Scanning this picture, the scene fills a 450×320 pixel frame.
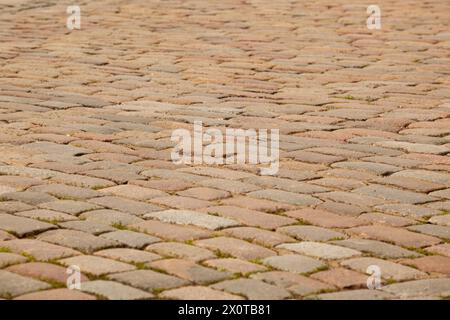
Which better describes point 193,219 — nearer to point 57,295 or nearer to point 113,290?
point 113,290

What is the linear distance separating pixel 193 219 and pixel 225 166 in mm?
1034

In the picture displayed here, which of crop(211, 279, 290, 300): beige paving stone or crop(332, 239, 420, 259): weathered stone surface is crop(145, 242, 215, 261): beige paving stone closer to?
crop(211, 279, 290, 300): beige paving stone

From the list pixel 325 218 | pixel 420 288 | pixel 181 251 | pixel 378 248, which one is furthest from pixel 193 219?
pixel 420 288

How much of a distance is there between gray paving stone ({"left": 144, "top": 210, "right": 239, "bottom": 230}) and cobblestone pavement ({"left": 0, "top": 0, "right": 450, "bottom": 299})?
0.01 meters

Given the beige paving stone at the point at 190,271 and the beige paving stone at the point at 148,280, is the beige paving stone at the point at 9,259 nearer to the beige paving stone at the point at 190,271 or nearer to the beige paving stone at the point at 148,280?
the beige paving stone at the point at 148,280

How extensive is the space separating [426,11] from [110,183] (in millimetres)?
7184

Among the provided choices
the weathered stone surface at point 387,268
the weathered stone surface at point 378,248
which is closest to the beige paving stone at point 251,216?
the weathered stone surface at point 378,248

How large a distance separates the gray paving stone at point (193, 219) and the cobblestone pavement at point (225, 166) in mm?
12

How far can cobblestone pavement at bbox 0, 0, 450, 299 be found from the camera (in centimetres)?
434

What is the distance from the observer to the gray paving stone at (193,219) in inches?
196

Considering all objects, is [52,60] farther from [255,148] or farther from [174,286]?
[174,286]

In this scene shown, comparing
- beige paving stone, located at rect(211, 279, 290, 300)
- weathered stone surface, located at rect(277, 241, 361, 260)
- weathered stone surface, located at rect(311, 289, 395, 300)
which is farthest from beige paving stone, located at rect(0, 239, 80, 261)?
weathered stone surface, located at rect(311, 289, 395, 300)

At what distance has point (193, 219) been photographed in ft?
16.6

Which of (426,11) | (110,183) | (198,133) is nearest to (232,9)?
(426,11)
